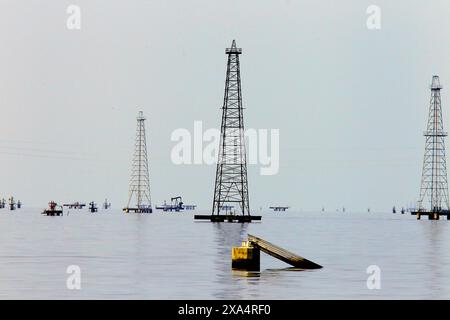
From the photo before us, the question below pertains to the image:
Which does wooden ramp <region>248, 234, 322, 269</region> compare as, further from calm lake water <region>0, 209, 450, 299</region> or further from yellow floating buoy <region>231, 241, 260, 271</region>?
calm lake water <region>0, 209, 450, 299</region>

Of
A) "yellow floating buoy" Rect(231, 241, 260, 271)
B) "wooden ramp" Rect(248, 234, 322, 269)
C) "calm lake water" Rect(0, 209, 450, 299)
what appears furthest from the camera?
"wooden ramp" Rect(248, 234, 322, 269)

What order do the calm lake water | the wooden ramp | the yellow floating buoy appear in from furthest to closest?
the wooden ramp, the yellow floating buoy, the calm lake water

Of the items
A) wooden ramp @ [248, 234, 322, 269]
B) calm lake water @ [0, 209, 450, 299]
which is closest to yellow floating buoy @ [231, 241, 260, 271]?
wooden ramp @ [248, 234, 322, 269]

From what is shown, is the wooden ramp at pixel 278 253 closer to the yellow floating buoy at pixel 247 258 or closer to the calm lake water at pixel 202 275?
the yellow floating buoy at pixel 247 258

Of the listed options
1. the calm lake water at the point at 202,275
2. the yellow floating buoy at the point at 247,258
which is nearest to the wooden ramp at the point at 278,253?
the yellow floating buoy at the point at 247,258

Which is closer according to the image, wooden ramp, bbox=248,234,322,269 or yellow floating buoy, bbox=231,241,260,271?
yellow floating buoy, bbox=231,241,260,271

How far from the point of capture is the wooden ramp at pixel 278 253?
2425 inches

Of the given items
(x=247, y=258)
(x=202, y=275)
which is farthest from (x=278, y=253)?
(x=202, y=275)

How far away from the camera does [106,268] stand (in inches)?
2542

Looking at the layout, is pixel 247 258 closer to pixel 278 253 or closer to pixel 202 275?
pixel 278 253

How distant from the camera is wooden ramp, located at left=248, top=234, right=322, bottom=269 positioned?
6159cm

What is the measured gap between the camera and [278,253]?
204 ft
